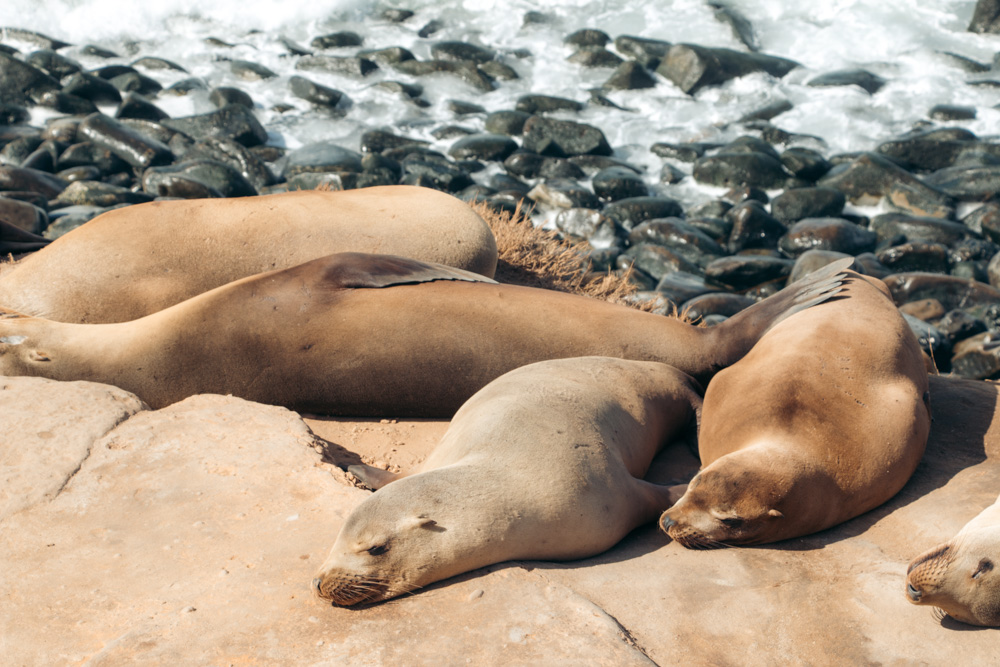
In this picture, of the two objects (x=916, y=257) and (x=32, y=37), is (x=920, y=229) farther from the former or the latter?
(x=32, y=37)

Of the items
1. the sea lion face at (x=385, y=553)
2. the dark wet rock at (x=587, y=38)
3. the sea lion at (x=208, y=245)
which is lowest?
the dark wet rock at (x=587, y=38)

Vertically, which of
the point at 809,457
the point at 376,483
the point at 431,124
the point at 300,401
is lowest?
the point at 431,124

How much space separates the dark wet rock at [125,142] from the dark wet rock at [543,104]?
5888mm

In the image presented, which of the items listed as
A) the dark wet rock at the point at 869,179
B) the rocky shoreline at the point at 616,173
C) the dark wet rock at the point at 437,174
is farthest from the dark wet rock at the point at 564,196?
the dark wet rock at the point at 869,179

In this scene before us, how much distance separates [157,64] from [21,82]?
2.73 meters

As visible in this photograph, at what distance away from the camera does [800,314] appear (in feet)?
14.8

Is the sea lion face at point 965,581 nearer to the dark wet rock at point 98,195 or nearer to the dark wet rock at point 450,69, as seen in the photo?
the dark wet rock at point 98,195

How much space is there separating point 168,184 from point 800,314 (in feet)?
28.1

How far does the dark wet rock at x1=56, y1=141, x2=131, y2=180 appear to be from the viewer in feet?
39.9

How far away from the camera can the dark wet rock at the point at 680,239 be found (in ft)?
35.7

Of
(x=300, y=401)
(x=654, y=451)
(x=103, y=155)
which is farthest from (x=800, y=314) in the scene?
(x=103, y=155)

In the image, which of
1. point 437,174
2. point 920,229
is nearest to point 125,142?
point 437,174

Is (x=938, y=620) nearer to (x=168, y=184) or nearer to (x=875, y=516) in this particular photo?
(x=875, y=516)

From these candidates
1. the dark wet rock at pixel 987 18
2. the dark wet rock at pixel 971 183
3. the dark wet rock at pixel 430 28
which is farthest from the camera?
the dark wet rock at pixel 430 28
